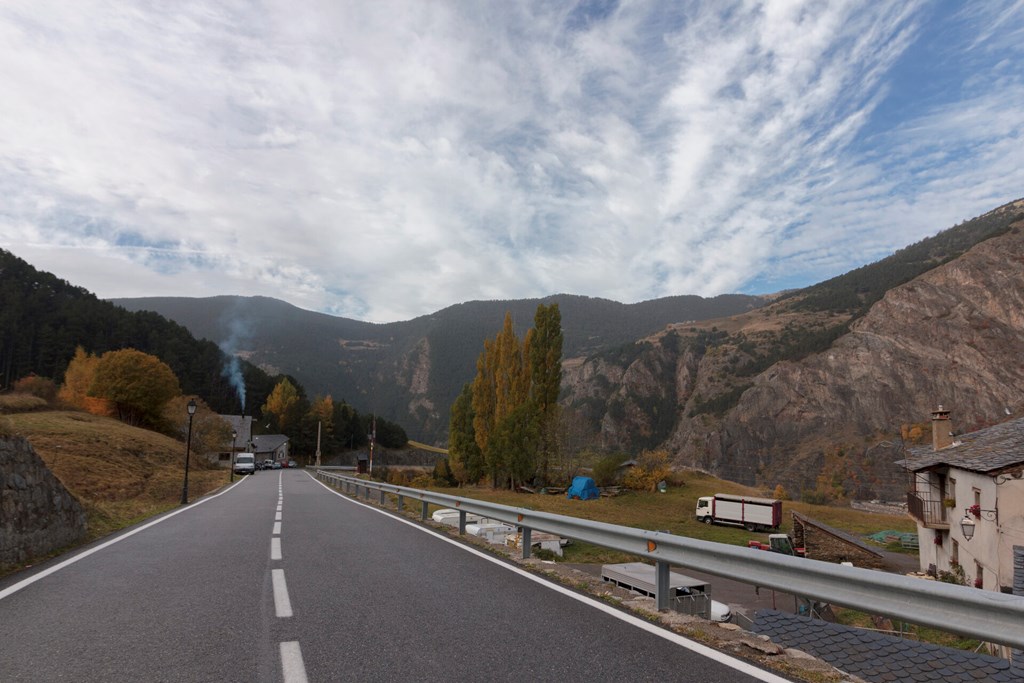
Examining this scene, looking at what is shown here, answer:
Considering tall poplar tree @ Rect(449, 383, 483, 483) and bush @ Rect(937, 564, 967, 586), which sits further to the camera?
tall poplar tree @ Rect(449, 383, 483, 483)

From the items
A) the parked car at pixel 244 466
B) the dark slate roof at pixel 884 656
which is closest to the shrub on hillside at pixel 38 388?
the parked car at pixel 244 466

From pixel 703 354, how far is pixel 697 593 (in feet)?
561

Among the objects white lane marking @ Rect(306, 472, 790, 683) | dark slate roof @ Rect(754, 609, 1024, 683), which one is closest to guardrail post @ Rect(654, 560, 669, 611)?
white lane marking @ Rect(306, 472, 790, 683)

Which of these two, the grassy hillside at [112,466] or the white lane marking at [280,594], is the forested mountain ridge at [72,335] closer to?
the grassy hillside at [112,466]

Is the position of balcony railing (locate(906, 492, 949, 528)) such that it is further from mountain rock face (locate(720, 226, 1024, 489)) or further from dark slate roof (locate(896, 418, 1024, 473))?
mountain rock face (locate(720, 226, 1024, 489))

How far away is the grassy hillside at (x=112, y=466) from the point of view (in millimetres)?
20266

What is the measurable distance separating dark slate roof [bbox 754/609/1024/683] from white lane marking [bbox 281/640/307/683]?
12.1ft

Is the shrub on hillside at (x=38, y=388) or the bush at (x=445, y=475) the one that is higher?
the shrub on hillside at (x=38, y=388)

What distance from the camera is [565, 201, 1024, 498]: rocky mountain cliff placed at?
10006 cm

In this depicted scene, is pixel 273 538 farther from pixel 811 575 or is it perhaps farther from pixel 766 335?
pixel 766 335

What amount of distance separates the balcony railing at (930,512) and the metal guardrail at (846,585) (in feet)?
95.5

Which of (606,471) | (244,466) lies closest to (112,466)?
(244,466)

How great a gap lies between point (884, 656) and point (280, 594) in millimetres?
5551

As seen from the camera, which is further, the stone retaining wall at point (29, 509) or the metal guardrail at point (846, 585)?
the stone retaining wall at point (29, 509)
